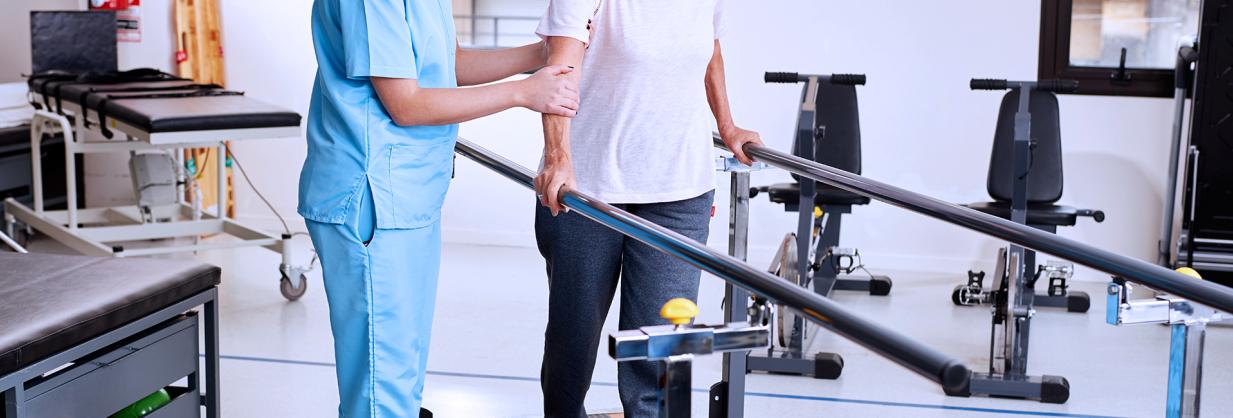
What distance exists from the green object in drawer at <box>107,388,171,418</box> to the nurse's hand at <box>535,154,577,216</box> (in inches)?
39.9

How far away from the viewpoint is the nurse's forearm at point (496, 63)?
2.51 meters

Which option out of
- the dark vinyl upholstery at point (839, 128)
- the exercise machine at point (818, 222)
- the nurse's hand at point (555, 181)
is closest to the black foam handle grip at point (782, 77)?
the exercise machine at point (818, 222)

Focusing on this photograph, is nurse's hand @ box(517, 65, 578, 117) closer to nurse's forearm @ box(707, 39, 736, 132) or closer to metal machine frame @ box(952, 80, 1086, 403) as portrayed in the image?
nurse's forearm @ box(707, 39, 736, 132)

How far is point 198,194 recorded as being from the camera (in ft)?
18.5

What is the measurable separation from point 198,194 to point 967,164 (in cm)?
350

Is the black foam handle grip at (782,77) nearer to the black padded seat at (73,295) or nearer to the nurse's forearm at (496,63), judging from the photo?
the nurse's forearm at (496,63)

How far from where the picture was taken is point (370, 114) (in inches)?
82.2

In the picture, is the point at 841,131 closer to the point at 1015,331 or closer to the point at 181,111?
the point at 1015,331

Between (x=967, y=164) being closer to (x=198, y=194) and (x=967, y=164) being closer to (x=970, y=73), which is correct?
(x=970, y=73)

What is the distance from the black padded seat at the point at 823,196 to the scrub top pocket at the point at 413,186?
3.03 metres

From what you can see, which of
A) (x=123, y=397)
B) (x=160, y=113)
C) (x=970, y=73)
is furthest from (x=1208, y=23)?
(x=123, y=397)

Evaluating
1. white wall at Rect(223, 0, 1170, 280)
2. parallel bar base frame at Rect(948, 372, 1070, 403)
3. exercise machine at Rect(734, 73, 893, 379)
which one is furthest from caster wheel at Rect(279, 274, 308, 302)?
parallel bar base frame at Rect(948, 372, 1070, 403)

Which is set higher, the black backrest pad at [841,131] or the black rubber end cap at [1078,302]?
the black backrest pad at [841,131]

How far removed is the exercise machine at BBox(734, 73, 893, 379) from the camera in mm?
4184
